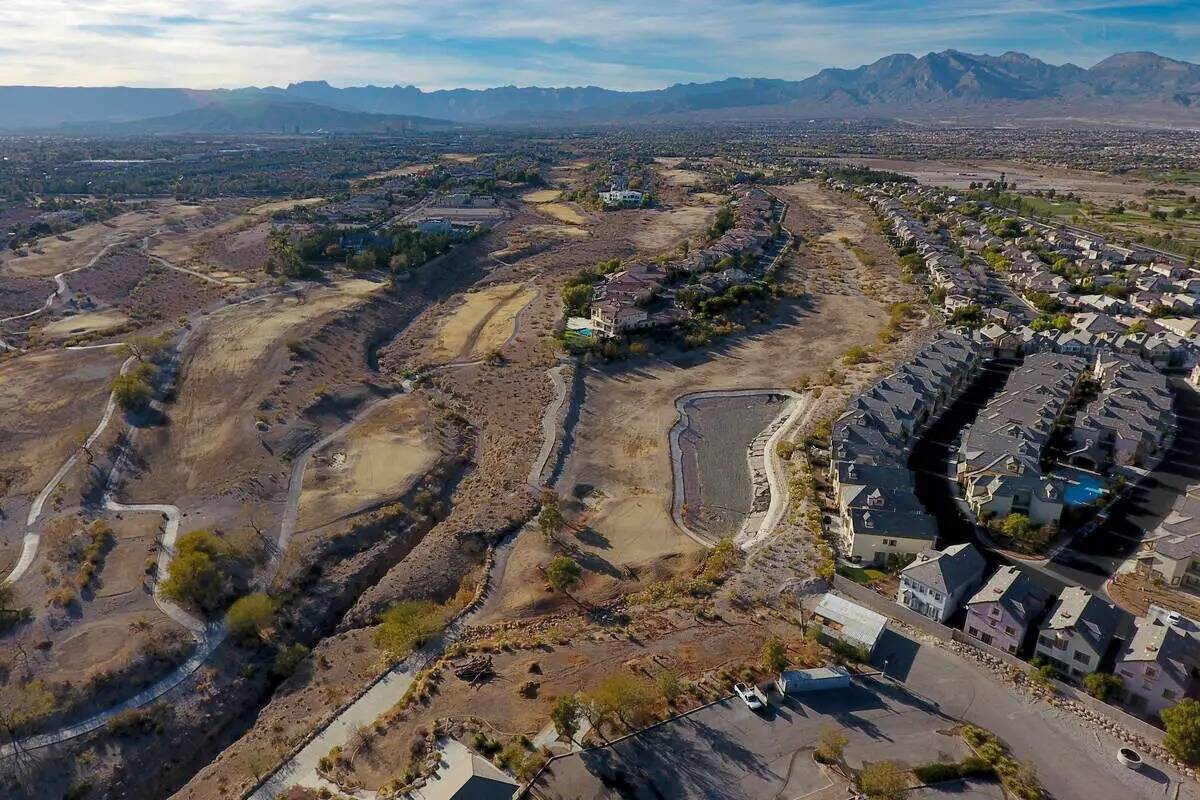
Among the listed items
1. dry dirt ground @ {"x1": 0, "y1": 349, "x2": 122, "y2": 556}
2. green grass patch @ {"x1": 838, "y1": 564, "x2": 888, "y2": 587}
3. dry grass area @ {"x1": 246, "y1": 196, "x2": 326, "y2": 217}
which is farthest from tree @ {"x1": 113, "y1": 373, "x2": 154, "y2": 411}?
dry grass area @ {"x1": 246, "y1": 196, "x2": 326, "y2": 217}

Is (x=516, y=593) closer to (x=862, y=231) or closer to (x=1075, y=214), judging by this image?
(x=862, y=231)

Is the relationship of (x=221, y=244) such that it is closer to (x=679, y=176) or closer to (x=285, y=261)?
(x=285, y=261)

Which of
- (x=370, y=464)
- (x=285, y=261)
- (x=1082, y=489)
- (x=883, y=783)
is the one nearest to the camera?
(x=883, y=783)

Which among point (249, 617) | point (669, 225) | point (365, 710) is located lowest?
point (365, 710)

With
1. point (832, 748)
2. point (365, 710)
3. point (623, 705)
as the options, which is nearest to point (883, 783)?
point (832, 748)

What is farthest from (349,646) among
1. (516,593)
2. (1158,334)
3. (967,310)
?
(1158,334)

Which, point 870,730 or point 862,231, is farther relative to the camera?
point 862,231

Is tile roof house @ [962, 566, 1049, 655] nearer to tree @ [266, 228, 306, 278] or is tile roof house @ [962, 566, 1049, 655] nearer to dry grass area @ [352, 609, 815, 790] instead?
dry grass area @ [352, 609, 815, 790]
